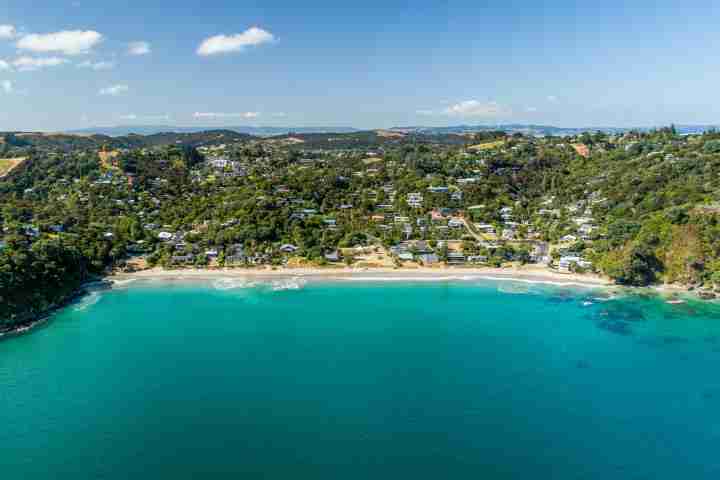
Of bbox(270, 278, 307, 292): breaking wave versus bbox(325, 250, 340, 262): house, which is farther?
bbox(325, 250, 340, 262): house

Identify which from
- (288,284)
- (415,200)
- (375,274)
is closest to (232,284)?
(288,284)

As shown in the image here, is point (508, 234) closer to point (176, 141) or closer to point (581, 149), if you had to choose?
point (581, 149)

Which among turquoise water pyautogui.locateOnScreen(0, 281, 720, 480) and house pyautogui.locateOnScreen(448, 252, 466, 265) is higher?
house pyautogui.locateOnScreen(448, 252, 466, 265)

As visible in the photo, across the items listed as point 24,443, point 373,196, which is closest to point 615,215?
point 373,196

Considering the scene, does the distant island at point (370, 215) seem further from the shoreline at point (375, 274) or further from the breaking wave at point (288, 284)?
the breaking wave at point (288, 284)

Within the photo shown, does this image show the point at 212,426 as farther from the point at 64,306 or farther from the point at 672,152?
the point at 672,152

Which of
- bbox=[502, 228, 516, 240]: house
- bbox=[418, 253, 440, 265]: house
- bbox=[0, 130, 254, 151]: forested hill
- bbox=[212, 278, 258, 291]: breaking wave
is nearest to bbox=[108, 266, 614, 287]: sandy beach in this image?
bbox=[212, 278, 258, 291]: breaking wave

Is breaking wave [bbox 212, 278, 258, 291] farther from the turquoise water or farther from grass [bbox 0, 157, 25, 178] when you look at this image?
grass [bbox 0, 157, 25, 178]
